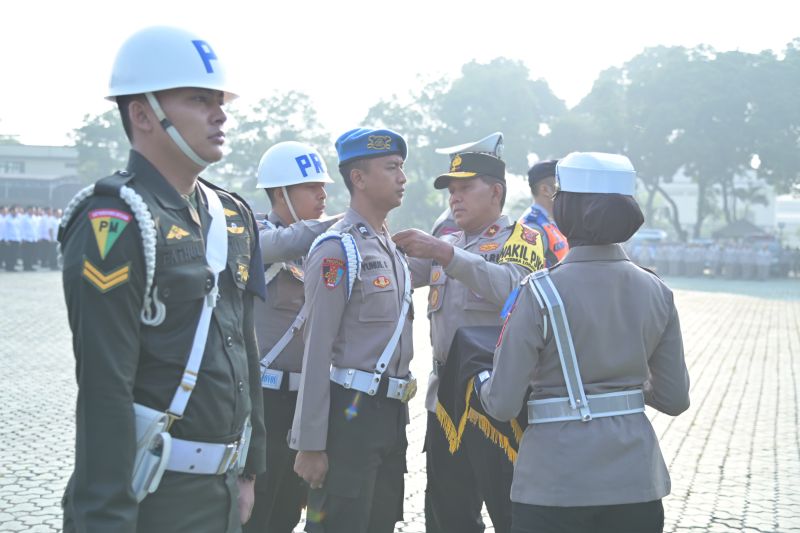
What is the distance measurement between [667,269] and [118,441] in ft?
137

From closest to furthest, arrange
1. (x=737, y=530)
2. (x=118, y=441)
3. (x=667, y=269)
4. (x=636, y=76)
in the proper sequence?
(x=118, y=441) → (x=737, y=530) → (x=667, y=269) → (x=636, y=76)

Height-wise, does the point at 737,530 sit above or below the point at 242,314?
below

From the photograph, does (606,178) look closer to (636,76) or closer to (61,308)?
(61,308)

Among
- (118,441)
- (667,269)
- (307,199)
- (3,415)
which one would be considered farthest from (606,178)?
(667,269)

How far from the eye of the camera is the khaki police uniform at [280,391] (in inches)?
167

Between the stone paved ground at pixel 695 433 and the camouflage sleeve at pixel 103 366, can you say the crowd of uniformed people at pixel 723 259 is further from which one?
the camouflage sleeve at pixel 103 366

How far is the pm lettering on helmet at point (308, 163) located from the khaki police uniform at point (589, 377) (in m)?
1.99

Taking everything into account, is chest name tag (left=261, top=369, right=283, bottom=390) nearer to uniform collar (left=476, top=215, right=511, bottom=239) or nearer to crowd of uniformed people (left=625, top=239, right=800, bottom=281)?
uniform collar (left=476, top=215, right=511, bottom=239)

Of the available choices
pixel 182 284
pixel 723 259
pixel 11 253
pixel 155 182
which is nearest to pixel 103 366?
pixel 182 284

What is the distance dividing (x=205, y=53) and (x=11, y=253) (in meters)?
30.8

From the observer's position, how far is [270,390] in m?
4.27

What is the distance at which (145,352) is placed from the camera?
229 centimetres

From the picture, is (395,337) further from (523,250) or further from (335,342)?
(523,250)

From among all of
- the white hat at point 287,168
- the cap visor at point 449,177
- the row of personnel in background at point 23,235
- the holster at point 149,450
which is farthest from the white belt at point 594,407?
the row of personnel in background at point 23,235
